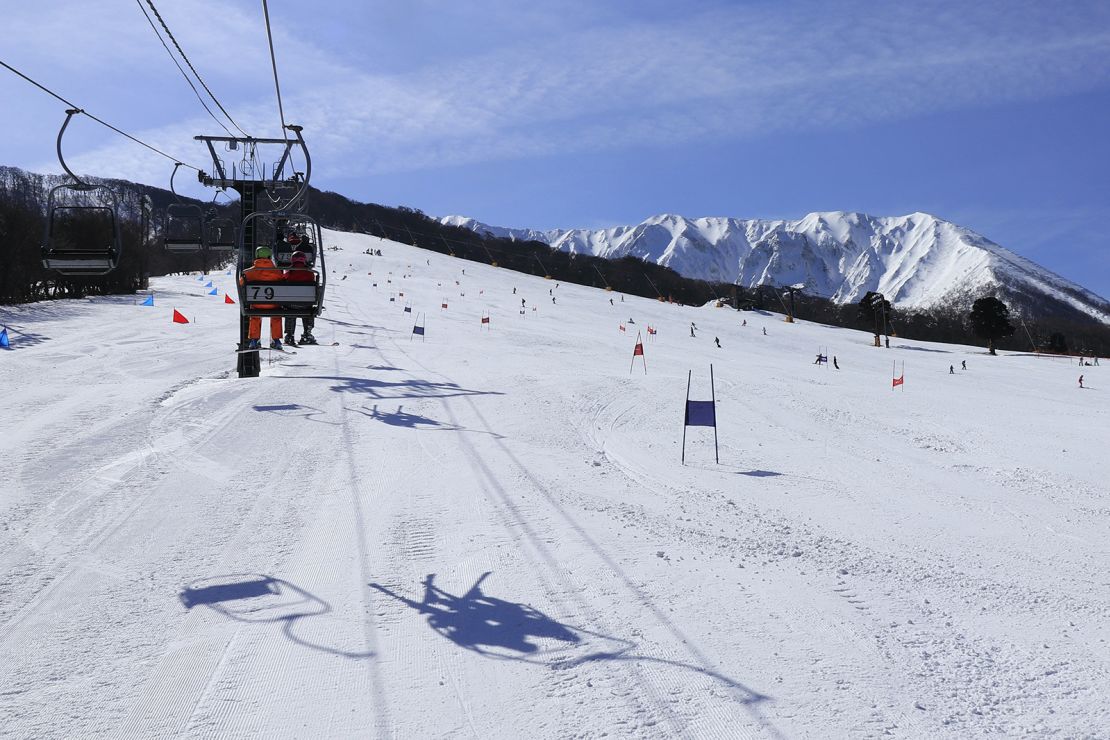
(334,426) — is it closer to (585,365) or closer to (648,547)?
(648,547)

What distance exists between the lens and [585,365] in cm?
3020

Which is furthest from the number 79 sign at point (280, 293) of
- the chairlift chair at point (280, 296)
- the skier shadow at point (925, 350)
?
the skier shadow at point (925, 350)

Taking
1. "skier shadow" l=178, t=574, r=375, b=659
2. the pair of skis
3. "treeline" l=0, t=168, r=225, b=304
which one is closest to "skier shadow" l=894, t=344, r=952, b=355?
the pair of skis

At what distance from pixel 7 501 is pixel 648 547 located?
8128mm

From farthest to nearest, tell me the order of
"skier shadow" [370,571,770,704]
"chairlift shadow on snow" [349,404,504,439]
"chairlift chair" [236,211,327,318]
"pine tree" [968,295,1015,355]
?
1. "pine tree" [968,295,1015,355]
2. "chairlift shadow on snow" [349,404,504,439]
3. "chairlift chair" [236,211,327,318]
4. "skier shadow" [370,571,770,704]

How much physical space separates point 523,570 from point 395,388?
1328 cm

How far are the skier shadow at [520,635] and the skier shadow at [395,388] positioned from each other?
12.3 m

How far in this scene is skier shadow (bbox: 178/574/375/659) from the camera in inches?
263

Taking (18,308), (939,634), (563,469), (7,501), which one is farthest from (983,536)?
(18,308)

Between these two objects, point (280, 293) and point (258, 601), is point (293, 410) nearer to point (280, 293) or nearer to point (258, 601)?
point (280, 293)

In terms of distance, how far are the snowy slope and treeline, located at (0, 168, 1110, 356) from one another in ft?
50.2

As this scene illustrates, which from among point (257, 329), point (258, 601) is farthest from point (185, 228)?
point (258, 601)

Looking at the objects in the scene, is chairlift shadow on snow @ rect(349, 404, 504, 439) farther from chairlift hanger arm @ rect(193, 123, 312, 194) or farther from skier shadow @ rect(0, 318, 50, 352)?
skier shadow @ rect(0, 318, 50, 352)

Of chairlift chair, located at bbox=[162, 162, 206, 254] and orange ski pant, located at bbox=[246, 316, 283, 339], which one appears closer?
chairlift chair, located at bbox=[162, 162, 206, 254]
